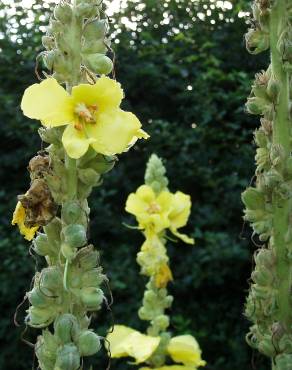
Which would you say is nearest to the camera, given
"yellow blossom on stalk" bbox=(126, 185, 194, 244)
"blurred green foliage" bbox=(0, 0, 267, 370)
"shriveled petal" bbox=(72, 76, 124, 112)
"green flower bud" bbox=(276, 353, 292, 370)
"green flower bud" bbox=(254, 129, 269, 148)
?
"shriveled petal" bbox=(72, 76, 124, 112)

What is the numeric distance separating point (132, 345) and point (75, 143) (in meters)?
1.12

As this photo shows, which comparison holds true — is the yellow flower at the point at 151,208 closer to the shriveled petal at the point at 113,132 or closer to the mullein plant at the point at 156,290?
the mullein plant at the point at 156,290

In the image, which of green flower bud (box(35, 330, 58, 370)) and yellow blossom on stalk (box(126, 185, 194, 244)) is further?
yellow blossom on stalk (box(126, 185, 194, 244))

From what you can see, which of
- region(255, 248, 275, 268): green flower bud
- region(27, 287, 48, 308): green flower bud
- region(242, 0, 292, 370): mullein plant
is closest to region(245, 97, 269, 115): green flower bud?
region(242, 0, 292, 370): mullein plant

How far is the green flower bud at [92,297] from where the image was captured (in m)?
1.08

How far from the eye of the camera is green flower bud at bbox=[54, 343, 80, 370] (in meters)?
1.03

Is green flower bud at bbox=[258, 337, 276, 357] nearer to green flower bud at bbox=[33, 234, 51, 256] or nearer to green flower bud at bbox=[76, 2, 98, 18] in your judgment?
green flower bud at bbox=[33, 234, 51, 256]

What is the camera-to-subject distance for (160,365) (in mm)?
2125

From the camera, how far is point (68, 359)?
3.37 feet

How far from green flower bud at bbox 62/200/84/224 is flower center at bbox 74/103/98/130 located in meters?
0.12

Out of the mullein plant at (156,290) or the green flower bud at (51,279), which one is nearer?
the green flower bud at (51,279)

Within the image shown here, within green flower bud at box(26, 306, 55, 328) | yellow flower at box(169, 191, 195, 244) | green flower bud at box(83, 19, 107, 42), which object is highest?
yellow flower at box(169, 191, 195, 244)

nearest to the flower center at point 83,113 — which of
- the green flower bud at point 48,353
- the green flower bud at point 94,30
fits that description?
the green flower bud at point 94,30

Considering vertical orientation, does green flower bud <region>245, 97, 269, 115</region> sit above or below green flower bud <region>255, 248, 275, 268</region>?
above
